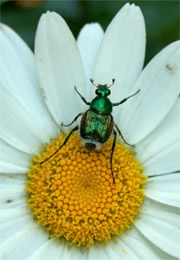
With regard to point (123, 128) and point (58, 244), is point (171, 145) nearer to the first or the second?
point (123, 128)

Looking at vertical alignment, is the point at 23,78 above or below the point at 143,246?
above

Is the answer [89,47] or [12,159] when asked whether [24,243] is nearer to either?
[12,159]

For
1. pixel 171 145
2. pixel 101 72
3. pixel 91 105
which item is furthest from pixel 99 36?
pixel 171 145

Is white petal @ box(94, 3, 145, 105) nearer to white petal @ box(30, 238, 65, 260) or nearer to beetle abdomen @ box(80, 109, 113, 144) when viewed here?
beetle abdomen @ box(80, 109, 113, 144)

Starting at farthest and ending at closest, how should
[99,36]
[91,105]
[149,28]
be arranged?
1. [149,28]
2. [99,36]
3. [91,105]

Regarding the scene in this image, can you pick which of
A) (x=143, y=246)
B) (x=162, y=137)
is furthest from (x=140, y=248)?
(x=162, y=137)

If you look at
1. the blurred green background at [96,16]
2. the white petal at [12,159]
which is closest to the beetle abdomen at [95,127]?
the white petal at [12,159]

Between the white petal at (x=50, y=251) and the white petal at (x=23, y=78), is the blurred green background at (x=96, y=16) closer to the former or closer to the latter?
the white petal at (x=23, y=78)
